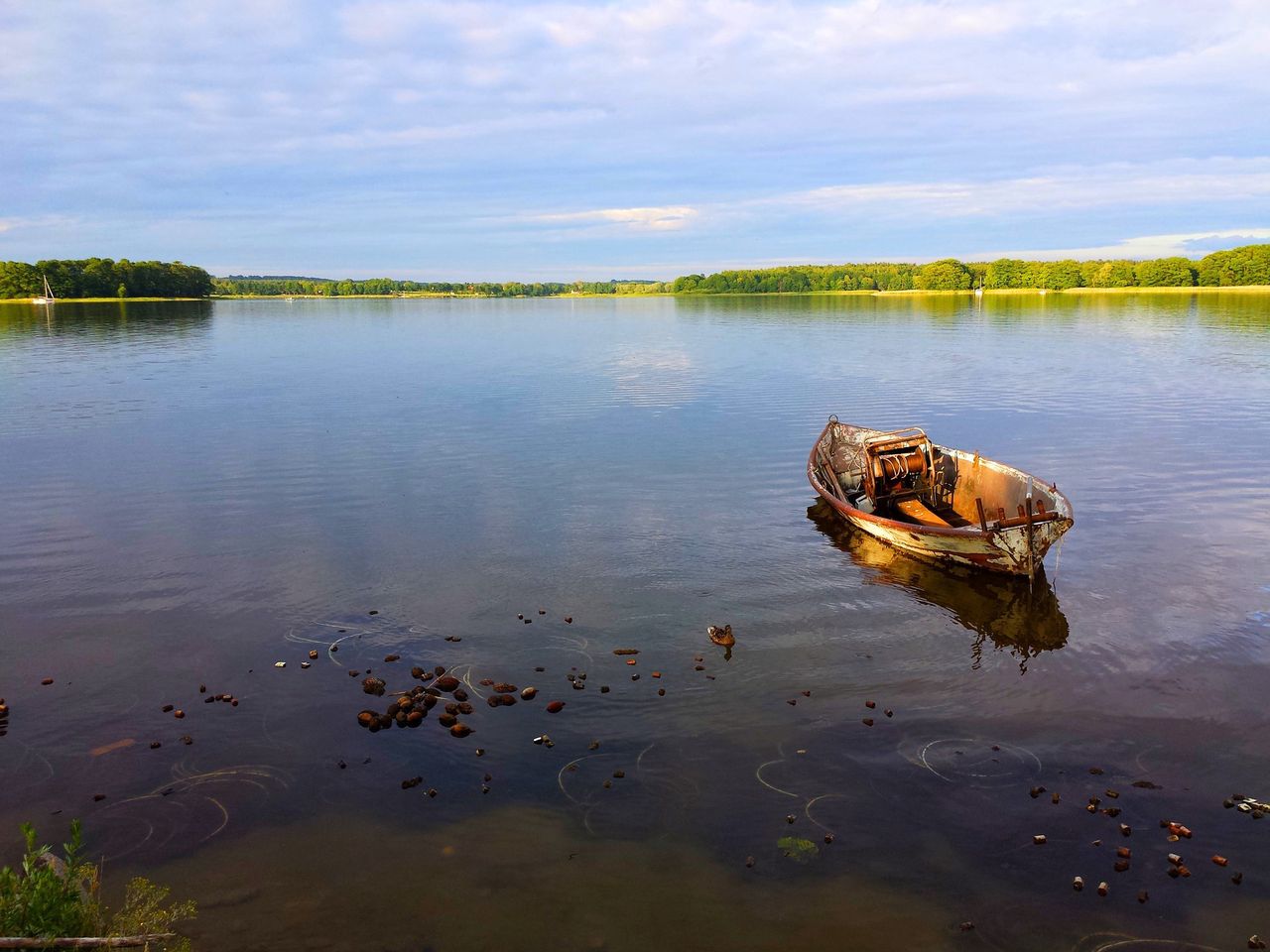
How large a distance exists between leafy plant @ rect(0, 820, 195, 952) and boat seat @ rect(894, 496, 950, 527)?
25253mm

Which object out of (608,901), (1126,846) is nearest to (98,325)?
(608,901)

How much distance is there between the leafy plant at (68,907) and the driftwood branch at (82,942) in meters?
0.16

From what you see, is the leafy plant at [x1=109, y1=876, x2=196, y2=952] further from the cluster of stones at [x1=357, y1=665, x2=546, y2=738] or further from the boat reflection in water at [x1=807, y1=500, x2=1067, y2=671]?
the boat reflection in water at [x1=807, y1=500, x2=1067, y2=671]

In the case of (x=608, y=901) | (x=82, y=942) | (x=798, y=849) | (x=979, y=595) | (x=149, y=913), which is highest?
(x=82, y=942)

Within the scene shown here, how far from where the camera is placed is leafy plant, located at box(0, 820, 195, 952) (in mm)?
8594

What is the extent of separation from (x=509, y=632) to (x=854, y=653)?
872 cm

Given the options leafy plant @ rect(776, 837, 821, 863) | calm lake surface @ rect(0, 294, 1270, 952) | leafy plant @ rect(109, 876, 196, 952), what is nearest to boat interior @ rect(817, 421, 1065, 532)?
calm lake surface @ rect(0, 294, 1270, 952)

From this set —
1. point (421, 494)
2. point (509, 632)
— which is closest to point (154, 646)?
point (509, 632)

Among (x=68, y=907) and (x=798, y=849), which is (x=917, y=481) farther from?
(x=68, y=907)

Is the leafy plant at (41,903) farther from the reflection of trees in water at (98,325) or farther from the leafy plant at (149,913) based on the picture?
the reflection of trees in water at (98,325)

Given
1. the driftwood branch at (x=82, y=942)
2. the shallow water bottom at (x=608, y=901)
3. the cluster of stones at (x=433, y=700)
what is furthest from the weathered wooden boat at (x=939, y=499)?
the driftwood branch at (x=82, y=942)

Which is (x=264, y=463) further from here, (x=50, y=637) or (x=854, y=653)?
(x=854, y=653)

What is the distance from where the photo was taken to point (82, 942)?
27.9 ft

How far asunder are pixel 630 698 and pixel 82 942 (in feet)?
35.1
